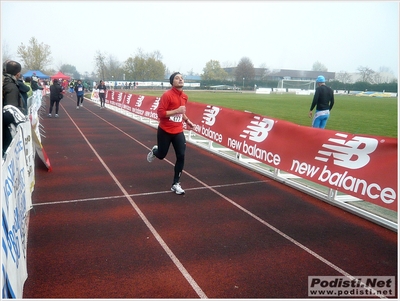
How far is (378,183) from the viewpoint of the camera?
4.73 meters

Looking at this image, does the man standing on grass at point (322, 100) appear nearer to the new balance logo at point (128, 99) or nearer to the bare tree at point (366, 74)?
Result: the new balance logo at point (128, 99)

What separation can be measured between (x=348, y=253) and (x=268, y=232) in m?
1.01

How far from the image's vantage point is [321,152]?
5.79 m

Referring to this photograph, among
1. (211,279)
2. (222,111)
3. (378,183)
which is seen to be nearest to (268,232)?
(211,279)

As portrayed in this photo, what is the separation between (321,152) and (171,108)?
269 centimetres

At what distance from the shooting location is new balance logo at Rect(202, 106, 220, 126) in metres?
9.60

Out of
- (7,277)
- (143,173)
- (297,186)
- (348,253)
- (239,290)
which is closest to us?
(7,277)

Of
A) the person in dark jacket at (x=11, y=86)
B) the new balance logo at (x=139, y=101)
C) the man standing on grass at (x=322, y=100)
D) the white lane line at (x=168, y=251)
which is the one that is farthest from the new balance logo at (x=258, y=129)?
the new balance logo at (x=139, y=101)

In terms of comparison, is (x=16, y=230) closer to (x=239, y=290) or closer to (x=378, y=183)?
(x=239, y=290)

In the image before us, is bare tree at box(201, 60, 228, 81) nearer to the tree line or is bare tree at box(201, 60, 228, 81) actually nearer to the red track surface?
the tree line

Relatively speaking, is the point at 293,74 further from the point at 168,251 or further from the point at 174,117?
the point at 168,251

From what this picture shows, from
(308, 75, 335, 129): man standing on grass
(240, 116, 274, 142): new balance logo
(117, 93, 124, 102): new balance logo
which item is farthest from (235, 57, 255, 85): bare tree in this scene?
(240, 116, 274, 142): new balance logo

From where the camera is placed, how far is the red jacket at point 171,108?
225 inches

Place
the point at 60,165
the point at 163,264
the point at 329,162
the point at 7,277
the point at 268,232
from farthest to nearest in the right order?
the point at 60,165
the point at 329,162
the point at 268,232
the point at 163,264
the point at 7,277
